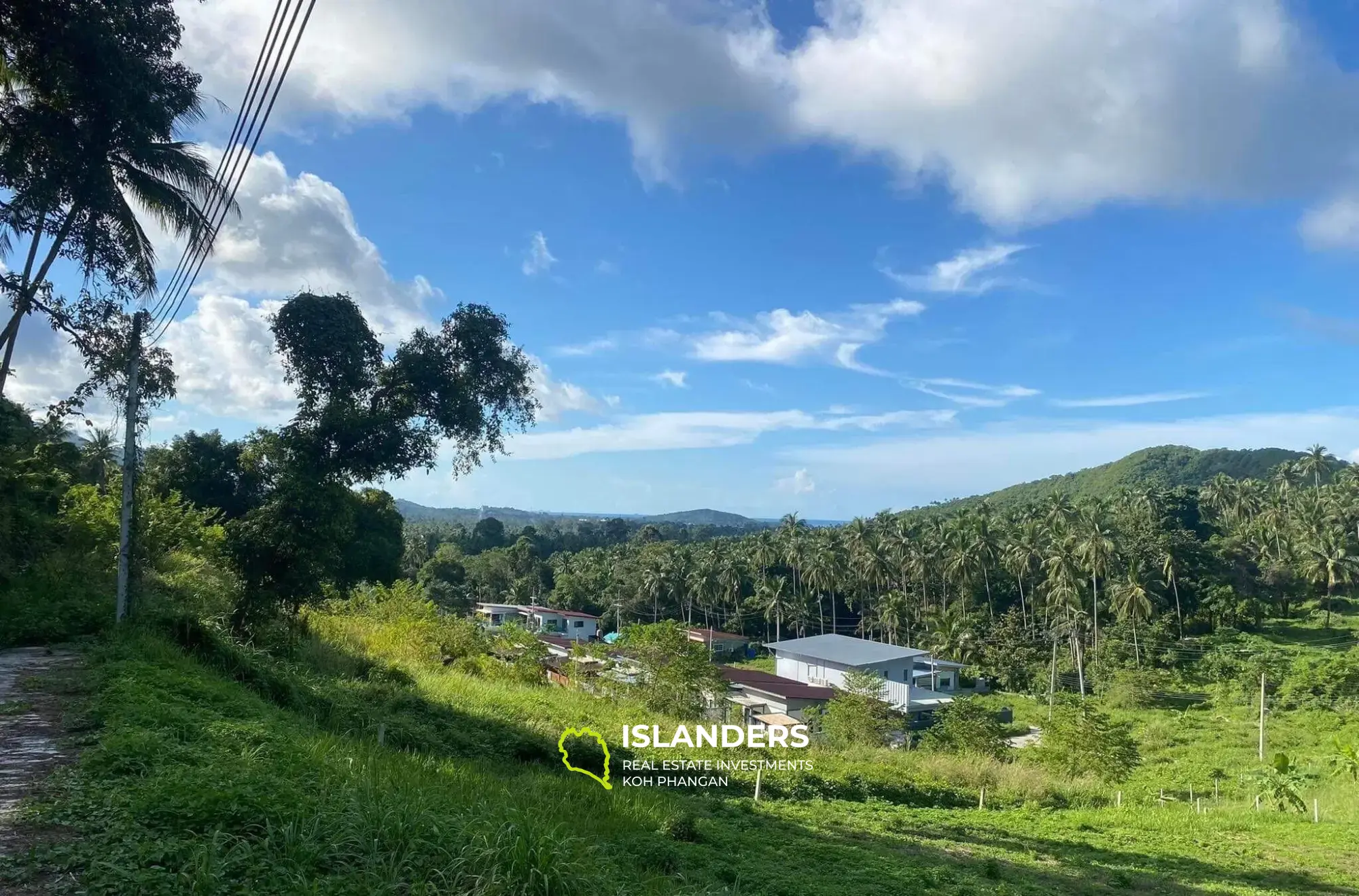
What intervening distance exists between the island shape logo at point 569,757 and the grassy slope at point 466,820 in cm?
33

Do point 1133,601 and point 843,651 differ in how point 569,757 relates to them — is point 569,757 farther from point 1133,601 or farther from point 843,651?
point 1133,601

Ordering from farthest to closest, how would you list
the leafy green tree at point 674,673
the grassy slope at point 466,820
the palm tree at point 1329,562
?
1. the palm tree at point 1329,562
2. the leafy green tree at point 674,673
3. the grassy slope at point 466,820

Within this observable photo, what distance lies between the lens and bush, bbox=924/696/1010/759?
18641 millimetres

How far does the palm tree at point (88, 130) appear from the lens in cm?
925

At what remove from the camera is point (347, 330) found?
11.7 m

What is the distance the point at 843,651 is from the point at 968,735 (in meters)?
20.6

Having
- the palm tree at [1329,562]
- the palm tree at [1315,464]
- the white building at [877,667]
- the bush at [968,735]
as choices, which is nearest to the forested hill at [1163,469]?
the palm tree at [1315,464]

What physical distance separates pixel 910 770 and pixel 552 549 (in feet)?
261

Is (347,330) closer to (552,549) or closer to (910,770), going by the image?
(910,770)

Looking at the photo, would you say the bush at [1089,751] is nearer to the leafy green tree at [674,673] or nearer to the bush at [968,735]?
the bush at [968,735]

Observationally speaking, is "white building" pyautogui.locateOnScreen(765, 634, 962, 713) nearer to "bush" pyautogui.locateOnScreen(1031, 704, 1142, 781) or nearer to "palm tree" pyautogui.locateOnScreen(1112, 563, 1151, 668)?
"palm tree" pyautogui.locateOnScreen(1112, 563, 1151, 668)

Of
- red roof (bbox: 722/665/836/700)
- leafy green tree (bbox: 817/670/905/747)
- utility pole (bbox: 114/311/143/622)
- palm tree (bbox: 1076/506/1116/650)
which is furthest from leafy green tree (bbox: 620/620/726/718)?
palm tree (bbox: 1076/506/1116/650)

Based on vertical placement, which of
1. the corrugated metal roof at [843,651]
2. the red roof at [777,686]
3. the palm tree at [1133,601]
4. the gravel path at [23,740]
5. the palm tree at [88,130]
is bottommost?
the red roof at [777,686]

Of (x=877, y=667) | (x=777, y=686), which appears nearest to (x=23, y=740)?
(x=777, y=686)
